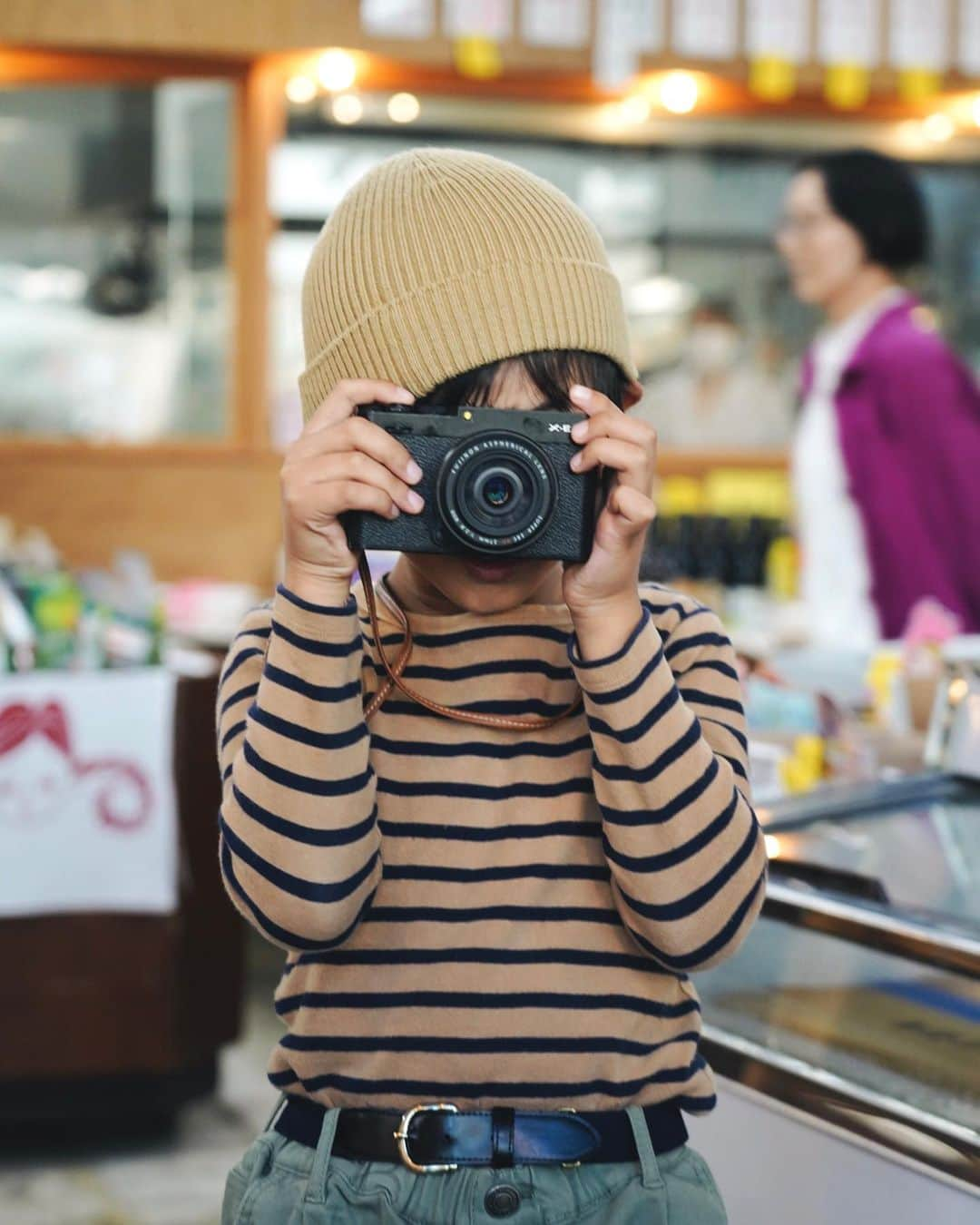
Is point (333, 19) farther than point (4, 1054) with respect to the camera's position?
Yes

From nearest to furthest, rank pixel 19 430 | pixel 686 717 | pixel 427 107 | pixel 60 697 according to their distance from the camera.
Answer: pixel 686 717 → pixel 60 697 → pixel 19 430 → pixel 427 107

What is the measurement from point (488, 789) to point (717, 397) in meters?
3.42

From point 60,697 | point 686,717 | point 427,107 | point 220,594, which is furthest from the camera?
point 427,107

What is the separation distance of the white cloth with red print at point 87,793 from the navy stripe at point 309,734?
61.2 inches

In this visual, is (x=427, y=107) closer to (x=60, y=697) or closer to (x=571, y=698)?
(x=60, y=697)

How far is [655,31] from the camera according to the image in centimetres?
377

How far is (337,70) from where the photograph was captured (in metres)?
3.70

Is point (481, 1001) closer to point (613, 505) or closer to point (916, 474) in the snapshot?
point (613, 505)

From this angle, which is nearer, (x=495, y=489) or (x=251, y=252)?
(x=495, y=489)

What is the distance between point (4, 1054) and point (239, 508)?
1549mm

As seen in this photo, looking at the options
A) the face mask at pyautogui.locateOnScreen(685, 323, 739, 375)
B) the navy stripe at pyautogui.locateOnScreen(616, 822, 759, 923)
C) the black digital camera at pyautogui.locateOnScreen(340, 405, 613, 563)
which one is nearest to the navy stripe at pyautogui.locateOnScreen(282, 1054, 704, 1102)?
the navy stripe at pyautogui.locateOnScreen(616, 822, 759, 923)

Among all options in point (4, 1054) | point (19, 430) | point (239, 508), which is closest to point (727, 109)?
point (239, 508)

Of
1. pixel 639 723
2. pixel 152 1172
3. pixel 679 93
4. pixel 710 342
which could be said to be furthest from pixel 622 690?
pixel 710 342

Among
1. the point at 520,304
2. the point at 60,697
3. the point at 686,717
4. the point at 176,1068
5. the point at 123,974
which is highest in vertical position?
the point at 520,304
